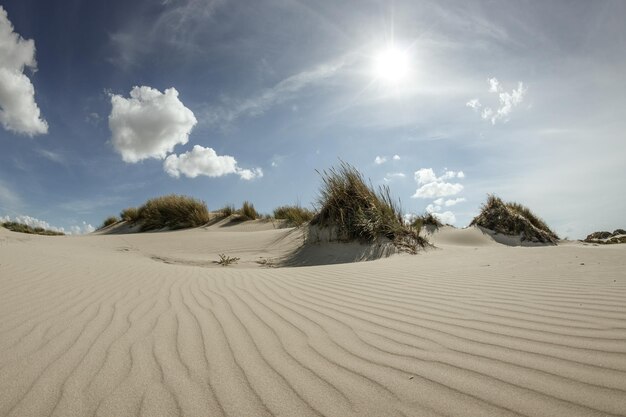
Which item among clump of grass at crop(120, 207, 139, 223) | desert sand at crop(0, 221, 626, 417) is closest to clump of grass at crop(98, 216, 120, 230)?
clump of grass at crop(120, 207, 139, 223)

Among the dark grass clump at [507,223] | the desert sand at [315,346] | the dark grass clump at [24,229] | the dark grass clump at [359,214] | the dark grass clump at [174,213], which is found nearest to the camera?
the desert sand at [315,346]

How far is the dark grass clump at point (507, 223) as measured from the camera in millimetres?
10555

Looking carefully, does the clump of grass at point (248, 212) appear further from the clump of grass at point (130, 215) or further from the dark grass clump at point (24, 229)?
the dark grass clump at point (24, 229)

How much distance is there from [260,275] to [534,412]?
10.3 feet

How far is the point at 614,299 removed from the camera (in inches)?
88.3

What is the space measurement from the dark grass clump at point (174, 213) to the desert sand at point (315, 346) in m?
10.1

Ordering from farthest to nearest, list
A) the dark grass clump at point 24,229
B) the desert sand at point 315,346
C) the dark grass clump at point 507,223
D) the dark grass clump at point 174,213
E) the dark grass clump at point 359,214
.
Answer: the dark grass clump at point 24,229
the dark grass clump at point 174,213
the dark grass clump at point 507,223
the dark grass clump at point 359,214
the desert sand at point 315,346

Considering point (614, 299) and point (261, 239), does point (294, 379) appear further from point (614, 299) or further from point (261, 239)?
point (261, 239)

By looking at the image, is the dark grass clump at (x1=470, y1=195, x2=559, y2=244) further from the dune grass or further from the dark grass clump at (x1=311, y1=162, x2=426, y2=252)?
the dune grass

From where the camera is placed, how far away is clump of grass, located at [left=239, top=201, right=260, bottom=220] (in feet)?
44.5

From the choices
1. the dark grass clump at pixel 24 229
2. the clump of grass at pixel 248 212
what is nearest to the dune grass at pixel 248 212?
the clump of grass at pixel 248 212

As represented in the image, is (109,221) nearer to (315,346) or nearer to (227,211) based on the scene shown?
(227,211)

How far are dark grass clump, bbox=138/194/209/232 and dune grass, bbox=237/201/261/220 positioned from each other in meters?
1.42

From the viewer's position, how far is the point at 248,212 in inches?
538
